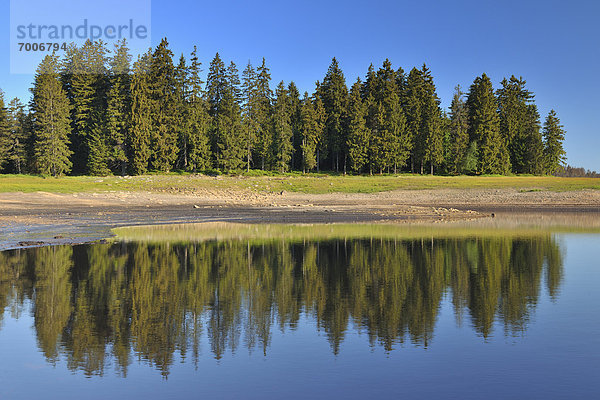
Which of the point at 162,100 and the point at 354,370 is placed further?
the point at 162,100

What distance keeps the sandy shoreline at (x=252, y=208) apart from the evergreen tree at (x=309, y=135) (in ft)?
106

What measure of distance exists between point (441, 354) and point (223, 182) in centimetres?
5576

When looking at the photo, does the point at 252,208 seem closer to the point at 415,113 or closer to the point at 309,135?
the point at 309,135

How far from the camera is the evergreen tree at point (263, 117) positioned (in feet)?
294

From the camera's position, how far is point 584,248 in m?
24.2

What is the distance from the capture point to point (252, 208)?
4516 centimetres

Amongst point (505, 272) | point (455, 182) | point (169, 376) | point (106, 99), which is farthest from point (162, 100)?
point (169, 376)

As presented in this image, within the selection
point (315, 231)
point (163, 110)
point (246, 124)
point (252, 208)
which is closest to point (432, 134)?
point (246, 124)

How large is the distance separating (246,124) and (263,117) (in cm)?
383

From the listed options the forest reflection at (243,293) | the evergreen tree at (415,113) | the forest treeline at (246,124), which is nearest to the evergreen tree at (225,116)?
the forest treeline at (246,124)

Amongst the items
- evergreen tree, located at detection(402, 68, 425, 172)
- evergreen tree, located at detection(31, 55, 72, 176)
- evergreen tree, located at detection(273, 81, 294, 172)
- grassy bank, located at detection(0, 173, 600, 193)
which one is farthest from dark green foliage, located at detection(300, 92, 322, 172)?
evergreen tree, located at detection(31, 55, 72, 176)

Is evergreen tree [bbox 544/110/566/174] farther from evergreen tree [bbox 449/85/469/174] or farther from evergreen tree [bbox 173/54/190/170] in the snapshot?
evergreen tree [bbox 173/54/190/170]

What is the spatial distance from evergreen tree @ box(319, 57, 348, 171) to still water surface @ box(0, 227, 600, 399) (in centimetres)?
7296

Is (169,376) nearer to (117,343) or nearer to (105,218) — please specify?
(117,343)
